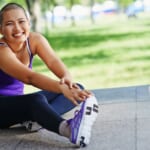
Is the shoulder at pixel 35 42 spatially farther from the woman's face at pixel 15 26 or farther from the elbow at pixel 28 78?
the elbow at pixel 28 78

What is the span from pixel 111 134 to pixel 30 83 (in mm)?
781

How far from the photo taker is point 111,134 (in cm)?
415

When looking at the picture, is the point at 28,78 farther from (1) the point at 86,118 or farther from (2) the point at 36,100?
(1) the point at 86,118

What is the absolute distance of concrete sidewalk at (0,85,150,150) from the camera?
12.7 feet

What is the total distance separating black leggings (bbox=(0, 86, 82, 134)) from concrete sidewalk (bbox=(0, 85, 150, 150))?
151 millimetres

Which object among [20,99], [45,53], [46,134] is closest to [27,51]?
[45,53]

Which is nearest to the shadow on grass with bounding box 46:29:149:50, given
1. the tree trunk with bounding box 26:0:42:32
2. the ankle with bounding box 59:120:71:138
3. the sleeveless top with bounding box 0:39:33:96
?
the tree trunk with bounding box 26:0:42:32

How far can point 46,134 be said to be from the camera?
4.31 metres

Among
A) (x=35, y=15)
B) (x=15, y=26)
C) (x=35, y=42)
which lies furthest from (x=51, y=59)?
(x=35, y=15)

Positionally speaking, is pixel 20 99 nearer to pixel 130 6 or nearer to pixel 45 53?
pixel 45 53

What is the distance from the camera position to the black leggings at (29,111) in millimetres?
3879

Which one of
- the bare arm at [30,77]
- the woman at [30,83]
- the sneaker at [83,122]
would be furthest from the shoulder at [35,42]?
the sneaker at [83,122]

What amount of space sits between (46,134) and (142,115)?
36.8 inches

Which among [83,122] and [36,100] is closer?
[83,122]
